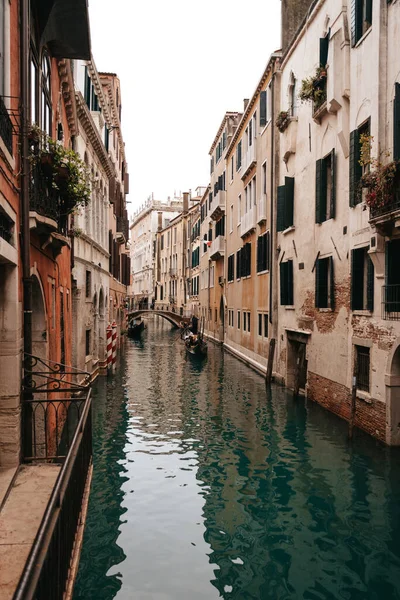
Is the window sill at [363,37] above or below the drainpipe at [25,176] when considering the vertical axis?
above

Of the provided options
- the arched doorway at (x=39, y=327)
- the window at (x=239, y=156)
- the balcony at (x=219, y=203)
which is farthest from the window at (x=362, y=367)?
the balcony at (x=219, y=203)

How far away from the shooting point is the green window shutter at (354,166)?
11047 millimetres

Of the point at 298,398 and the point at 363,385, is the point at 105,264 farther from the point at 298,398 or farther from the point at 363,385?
the point at 363,385

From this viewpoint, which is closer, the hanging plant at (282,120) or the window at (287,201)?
the window at (287,201)

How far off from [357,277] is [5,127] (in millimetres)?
7629

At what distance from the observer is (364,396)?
10.5m

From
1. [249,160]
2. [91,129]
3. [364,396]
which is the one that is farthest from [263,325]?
[364,396]

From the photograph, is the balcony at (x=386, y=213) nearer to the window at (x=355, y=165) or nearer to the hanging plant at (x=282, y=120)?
the window at (x=355, y=165)

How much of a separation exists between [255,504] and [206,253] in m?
33.1

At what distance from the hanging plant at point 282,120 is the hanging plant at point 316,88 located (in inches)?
108

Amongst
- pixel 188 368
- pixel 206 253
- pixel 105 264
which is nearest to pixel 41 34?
pixel 105 264

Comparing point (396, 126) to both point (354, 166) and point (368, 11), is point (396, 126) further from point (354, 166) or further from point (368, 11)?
point (368, 11)

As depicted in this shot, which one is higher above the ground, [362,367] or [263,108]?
[263,108]

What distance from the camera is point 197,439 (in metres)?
10.5
